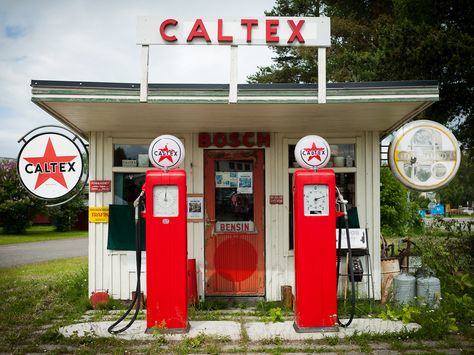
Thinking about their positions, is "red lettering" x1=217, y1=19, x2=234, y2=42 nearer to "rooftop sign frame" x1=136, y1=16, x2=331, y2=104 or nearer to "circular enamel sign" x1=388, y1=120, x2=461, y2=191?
"rooftop sign frame" x1=136, y1=16, x2=331, y2=104

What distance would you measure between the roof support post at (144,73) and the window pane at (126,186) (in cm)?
201

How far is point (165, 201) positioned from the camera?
5.66 m

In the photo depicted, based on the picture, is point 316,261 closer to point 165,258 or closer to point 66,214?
point 165,258

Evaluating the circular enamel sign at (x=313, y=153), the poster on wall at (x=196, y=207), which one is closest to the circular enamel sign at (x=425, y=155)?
the circular enamel sign at (x=313, y=153)

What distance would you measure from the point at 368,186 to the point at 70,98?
177 inches

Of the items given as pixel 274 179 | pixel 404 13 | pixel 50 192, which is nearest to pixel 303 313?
pixel 274 179

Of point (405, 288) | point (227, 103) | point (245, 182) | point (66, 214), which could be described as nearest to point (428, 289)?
point (405, 288)

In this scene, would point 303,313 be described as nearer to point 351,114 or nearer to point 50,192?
point 351,114

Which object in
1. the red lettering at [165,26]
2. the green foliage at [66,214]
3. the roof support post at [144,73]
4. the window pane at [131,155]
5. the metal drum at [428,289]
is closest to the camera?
the roof support post at [144,73]

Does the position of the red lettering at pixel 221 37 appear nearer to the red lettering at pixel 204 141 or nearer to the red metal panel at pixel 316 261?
the red lettering at pixel 204 141

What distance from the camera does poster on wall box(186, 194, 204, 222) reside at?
7.31 m

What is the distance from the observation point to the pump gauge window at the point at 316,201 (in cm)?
570

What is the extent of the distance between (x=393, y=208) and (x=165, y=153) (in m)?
16.7

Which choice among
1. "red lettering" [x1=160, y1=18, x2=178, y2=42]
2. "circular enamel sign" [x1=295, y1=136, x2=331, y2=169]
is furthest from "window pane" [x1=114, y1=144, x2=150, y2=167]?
"circular enamel sign" [x1=295, y1=136, x2=331, y2=169]
